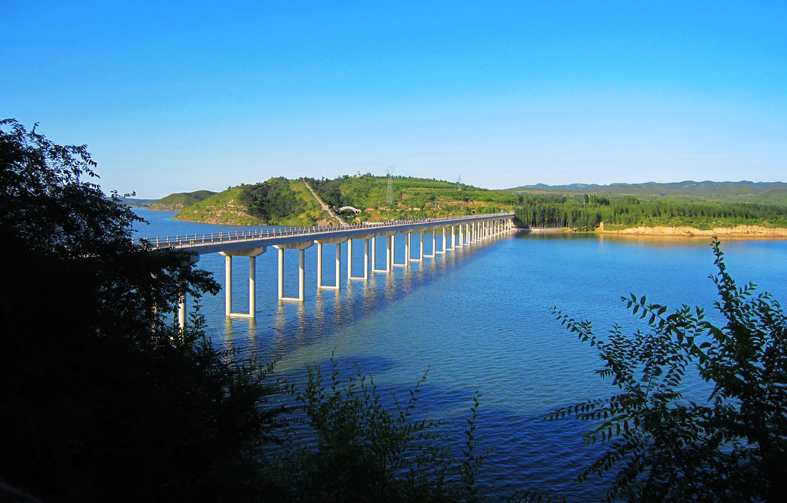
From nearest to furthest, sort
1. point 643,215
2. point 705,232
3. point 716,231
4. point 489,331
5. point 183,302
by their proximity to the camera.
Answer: point 183,302 < point 489,331 < point 705,232 < point 716,231 < point 643,215

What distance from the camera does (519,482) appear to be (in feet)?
56.5

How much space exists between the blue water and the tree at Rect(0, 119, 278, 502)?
5.13 meters

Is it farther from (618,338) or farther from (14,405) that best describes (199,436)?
(618,338)

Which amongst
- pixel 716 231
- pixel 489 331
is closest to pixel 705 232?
pixel 716 231

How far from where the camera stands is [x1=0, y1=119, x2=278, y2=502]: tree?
11227 millimetres

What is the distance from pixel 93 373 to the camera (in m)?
13.7

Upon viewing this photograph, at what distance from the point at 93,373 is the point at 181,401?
210 cm

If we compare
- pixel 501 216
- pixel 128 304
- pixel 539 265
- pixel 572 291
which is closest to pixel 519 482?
pixel 128 304

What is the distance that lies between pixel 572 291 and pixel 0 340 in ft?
163

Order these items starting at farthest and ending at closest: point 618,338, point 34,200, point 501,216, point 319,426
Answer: point 501,216 → point 34,200 → point 319,426 → point 618,338

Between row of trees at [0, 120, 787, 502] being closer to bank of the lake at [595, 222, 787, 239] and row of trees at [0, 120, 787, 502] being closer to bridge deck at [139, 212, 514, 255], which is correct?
bridge deck at [139, 212, 514, 255]

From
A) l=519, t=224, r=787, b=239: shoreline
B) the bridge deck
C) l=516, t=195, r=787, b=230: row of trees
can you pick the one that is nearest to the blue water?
the bridge deck

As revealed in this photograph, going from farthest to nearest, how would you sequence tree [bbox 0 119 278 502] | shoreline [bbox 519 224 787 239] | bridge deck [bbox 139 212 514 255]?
shoreline [bbox 519 224 787 239] → bridge deck [bbox 139 212 514 255] → tree [bbox 0 119 278 502]

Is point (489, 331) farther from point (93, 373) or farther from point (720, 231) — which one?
point (720, 231)
